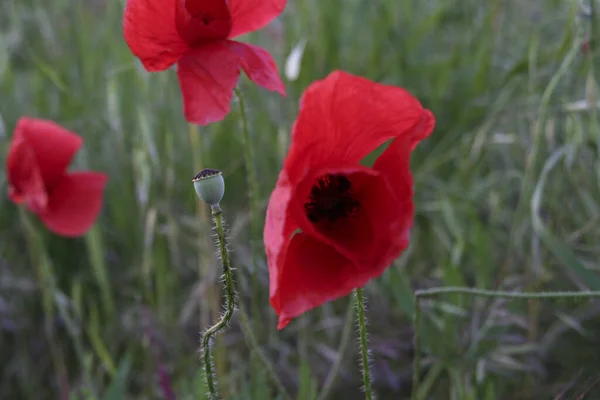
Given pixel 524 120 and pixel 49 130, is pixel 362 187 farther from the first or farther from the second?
pixel 524 120

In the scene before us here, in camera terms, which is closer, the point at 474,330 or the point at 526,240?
the point at 474,330

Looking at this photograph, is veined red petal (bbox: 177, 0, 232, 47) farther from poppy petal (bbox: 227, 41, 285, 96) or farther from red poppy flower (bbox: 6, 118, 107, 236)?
red poppy flower (bbox: 6, 118, 107, 236)

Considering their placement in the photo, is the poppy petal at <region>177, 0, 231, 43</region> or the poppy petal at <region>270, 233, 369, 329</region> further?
the poppy petal at <region>177, 0, 231, 43</region>

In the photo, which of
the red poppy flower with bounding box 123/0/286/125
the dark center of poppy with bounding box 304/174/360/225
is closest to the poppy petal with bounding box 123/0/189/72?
the red poppy flower with bounding box 123/0/286/125

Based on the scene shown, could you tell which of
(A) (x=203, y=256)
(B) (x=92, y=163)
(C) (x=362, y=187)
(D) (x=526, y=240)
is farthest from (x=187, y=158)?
(C) (x=362, y=187)

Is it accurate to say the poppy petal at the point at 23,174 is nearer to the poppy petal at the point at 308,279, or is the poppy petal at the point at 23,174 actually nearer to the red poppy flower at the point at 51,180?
the red poppy flower at the point at 51,180
